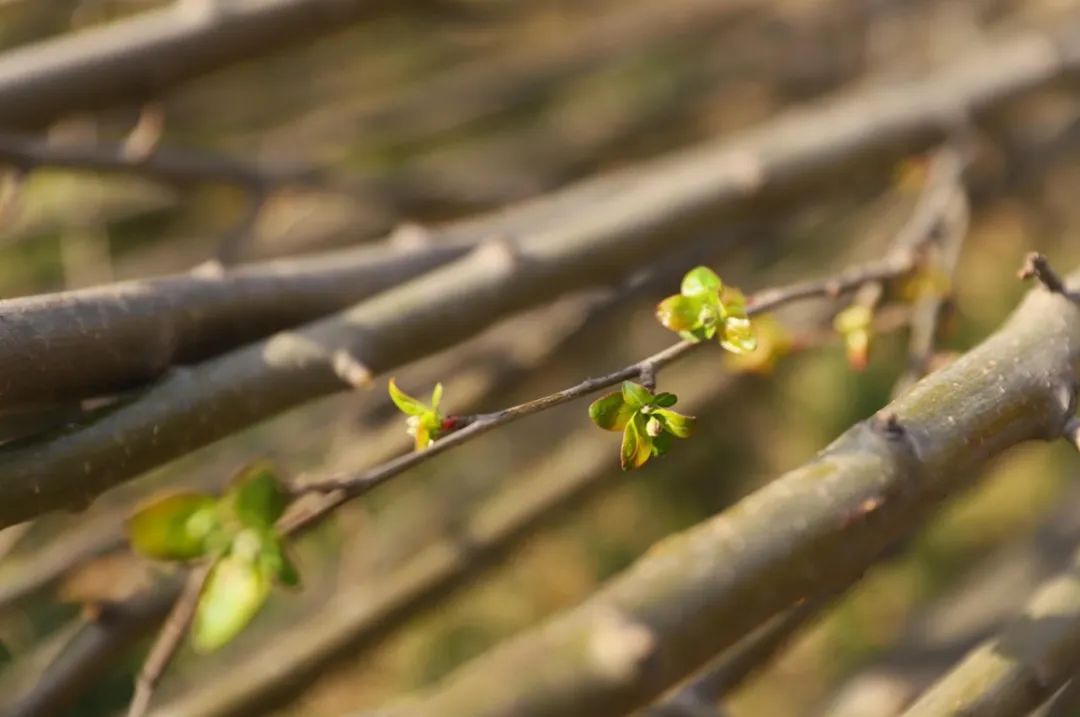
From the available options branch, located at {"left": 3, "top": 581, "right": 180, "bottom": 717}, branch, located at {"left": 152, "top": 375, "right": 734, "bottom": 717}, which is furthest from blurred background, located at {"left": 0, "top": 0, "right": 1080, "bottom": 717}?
branch, located at {"left": 3, "top": 581, "right": 180, "bottom": 717}

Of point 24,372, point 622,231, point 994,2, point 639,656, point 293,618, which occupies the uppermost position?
point 994,2

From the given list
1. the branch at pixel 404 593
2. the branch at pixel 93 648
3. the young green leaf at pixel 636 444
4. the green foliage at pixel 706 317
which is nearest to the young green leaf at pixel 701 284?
the green foliage at pixel 706 317

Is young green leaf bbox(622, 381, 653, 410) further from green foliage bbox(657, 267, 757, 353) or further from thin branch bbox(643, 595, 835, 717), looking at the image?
thin branch bbox(643, 595, 835, 717)

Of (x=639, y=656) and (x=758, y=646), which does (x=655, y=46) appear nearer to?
(x=758, y=646)

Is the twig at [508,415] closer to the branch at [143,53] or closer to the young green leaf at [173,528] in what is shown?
the young green leaf at [173,528]

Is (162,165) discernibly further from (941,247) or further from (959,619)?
(959,619)

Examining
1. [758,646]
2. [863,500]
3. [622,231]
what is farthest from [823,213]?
[863,500]
